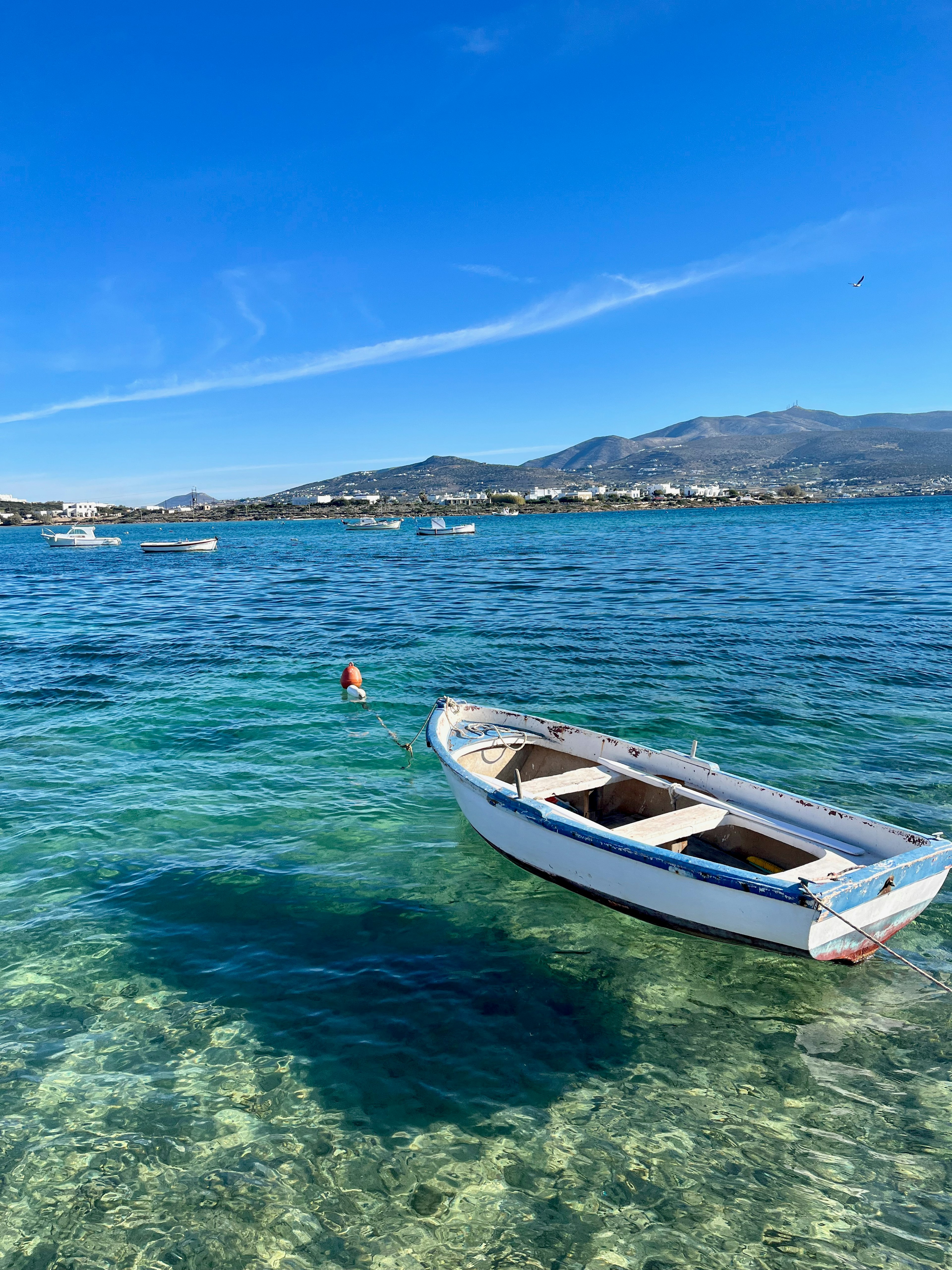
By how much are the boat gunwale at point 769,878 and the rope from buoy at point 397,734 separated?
15.4 feet

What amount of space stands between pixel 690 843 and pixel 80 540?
118412mm

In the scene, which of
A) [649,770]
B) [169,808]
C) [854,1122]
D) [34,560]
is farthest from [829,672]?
[34,560]

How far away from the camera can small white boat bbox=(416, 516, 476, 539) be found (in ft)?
332

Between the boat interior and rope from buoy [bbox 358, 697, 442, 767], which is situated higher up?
the boat interior

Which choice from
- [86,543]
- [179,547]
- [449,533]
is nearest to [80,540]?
[86,543]

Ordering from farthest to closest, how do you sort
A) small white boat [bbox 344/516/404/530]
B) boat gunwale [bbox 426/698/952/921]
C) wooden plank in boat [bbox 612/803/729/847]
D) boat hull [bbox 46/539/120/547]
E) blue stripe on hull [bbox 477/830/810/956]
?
small white boat [bbox 344/516/404/530]
boat hull [bbox 46/539/120/547]
wooden plank in boat [bbox 612/803/729/847]
blue stripe on hull [bbox 477/830/810/956]
boat gunwale [bbox 426/698/952/921]

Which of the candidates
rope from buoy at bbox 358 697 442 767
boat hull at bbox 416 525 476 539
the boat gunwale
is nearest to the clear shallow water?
rope from buoy at bbox 358 697 442 767

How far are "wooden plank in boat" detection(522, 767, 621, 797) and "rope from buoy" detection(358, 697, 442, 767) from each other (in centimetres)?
337

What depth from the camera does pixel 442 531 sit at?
10406cm

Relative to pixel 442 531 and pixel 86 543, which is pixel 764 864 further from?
pixel 86 543

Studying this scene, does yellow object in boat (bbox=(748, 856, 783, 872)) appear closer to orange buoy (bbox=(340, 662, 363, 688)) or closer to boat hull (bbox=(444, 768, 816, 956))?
boat hull (bbox=(444, 768, 816, 956))

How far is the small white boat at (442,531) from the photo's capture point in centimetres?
10119

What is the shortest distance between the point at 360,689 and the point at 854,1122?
46.5ft

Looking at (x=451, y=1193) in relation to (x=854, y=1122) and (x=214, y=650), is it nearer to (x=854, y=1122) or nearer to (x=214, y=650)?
(x=854, y=1122)
